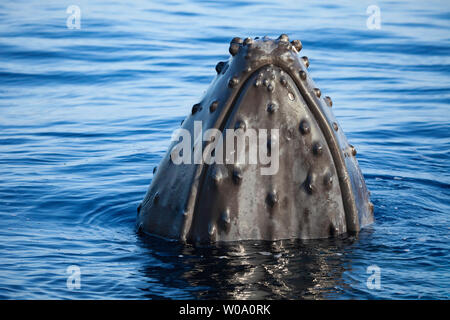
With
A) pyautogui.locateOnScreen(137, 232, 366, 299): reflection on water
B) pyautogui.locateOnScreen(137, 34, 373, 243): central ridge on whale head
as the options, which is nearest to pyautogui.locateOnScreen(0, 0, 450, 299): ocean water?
pyautogui.locateOnScreen(137, 232, 366, 299): reflection on water

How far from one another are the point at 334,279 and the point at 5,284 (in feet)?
7.35

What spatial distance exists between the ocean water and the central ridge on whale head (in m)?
0.18

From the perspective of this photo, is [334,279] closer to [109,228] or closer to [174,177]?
[174,177]

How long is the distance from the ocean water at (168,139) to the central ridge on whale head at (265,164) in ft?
0.60

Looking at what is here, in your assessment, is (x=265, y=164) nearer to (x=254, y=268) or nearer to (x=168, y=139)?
(x=254, y=268)

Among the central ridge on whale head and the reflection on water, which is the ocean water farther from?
the central ridge on whale head

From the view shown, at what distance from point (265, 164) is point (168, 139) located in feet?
19.4

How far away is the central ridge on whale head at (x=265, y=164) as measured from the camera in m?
5.49

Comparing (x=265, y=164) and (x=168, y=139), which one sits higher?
(x=168, y=139)

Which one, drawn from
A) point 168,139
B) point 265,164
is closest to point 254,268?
point 265,164

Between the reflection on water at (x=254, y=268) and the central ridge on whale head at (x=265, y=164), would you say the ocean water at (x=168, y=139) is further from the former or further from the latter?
the central ridge on whale head at (x=265, y=164)

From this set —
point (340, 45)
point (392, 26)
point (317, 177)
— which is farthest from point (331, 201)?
point (392, 26)

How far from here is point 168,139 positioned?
445 inches

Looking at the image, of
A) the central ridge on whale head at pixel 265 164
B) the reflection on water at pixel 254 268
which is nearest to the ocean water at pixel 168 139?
the reflection on water at pixel 254 268
